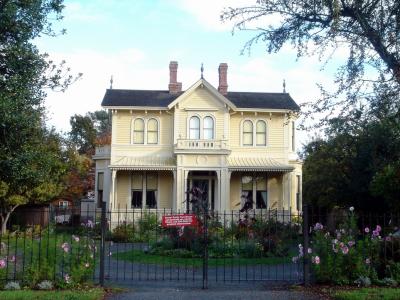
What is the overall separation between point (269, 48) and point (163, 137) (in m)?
20.5

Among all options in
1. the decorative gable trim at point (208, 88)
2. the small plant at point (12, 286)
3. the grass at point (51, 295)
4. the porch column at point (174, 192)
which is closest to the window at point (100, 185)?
the porch column at point (174, 192)

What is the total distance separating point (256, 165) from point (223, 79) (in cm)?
620

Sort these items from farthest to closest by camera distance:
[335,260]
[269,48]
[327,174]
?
1. [327,174]
2. [269,48]
3. [335,260]

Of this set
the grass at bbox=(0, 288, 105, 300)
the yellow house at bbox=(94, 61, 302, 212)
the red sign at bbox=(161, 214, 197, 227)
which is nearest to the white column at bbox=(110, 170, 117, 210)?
the yellow house at bbox=(94, 61, 302, 212)

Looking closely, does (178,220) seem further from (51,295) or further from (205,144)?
(205,144)

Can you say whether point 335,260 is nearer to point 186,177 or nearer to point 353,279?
point 353,279

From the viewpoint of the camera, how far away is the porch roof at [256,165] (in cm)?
3162

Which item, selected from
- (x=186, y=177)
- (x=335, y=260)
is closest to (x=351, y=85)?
(x=335, y=260)

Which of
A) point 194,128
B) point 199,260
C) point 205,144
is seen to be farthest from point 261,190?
point 199,260

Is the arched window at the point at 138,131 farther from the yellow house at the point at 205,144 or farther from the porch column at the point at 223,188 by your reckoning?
the porch column at the point at 223,188

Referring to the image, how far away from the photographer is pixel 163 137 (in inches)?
1300

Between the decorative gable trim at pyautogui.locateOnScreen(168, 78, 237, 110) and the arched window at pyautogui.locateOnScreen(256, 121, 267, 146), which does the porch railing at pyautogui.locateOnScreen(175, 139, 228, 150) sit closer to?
the decorative gable trim at pyautogui.locateOnScreen(168, 78, 237, 110)

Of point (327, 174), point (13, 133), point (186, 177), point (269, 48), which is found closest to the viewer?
point (269, 48)

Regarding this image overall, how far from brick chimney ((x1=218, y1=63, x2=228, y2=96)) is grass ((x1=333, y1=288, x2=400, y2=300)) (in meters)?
24.1
